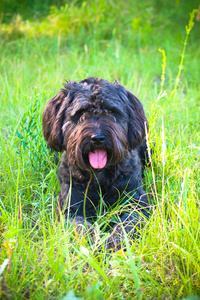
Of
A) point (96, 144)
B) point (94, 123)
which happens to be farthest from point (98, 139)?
point (94, 123)

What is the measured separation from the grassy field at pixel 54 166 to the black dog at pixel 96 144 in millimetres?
204

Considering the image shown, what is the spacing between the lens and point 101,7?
7895 mm

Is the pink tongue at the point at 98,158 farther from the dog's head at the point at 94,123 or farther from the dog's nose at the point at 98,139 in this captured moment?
the dog's nose at the point at 98,139

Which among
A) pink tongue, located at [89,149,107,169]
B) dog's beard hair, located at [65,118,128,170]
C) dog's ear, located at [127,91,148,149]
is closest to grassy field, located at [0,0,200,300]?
dog's ear, located at [127,91,148,149]

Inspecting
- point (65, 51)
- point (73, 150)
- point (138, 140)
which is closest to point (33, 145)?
point (73, 150)

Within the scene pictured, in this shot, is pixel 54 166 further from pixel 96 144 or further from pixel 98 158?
pixel 96 144

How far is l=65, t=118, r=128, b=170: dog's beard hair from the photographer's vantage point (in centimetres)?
299

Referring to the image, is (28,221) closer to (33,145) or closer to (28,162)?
(28,162)

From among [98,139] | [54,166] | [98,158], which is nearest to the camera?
[98,139]

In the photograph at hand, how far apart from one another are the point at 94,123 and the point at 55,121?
0.54 m

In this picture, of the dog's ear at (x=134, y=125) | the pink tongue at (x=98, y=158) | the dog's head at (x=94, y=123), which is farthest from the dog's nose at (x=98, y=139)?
the dog's ear at (x=134, y=125)

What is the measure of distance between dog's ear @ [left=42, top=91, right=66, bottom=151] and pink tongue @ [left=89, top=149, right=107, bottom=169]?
477 millimetres

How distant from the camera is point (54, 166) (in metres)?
3.81

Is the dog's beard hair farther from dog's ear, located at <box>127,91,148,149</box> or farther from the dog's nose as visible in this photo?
dog's ear, located at <box>127,91,148,149</box>
